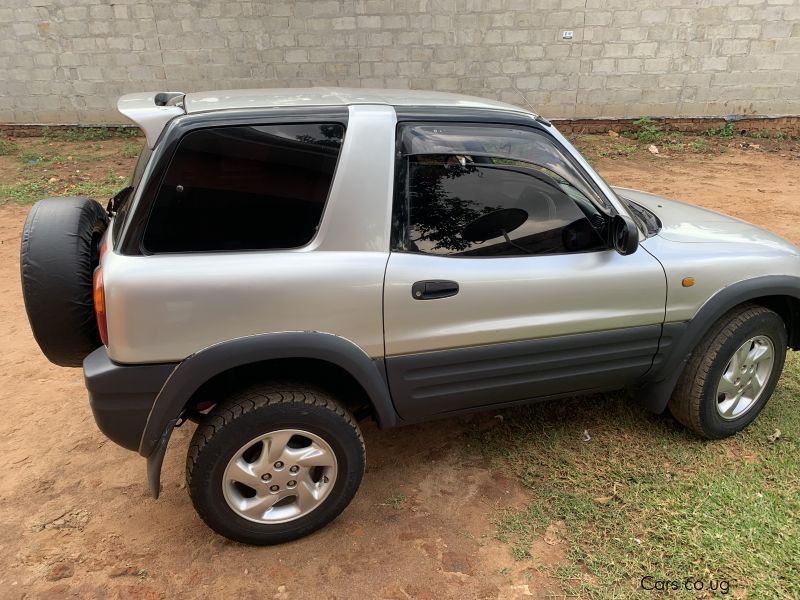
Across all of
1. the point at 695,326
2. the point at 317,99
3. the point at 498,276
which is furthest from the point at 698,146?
the point at 317,99

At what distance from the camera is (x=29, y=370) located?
154 inches

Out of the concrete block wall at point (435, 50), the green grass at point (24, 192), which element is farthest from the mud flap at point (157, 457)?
the concrete block wall at point (435, 50)

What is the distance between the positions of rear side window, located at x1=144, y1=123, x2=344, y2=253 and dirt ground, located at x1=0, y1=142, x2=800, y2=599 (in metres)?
1.34

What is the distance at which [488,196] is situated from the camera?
2.58 metres

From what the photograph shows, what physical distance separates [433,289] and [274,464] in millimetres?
982

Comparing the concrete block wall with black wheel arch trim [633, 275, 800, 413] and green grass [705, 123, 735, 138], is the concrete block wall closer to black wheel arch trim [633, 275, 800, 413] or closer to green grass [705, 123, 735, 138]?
green grass [705, 123, 735, 138]

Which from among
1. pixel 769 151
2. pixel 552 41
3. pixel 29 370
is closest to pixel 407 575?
pixel 29 370

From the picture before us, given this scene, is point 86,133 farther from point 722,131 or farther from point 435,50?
point 722,131

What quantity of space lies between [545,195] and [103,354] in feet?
6.51

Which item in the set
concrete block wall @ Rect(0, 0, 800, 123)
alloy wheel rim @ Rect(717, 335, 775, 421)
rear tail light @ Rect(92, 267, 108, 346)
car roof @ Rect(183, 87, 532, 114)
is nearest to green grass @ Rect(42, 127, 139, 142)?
concrete block wall @ Rect(0, 0, 800, 123)

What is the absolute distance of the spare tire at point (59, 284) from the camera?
2295 millimetres

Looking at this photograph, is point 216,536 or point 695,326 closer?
point 216,536

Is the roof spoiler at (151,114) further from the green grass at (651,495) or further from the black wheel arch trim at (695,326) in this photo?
the black wheel arch trim at (695,326)

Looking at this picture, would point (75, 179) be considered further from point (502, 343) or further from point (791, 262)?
point (791, 262)
